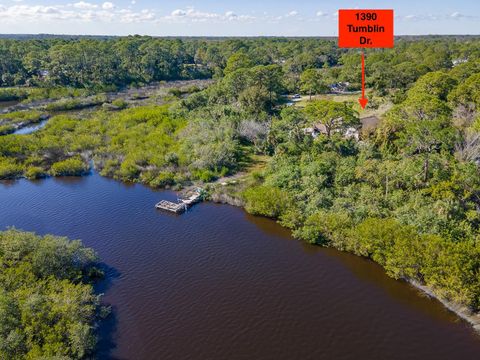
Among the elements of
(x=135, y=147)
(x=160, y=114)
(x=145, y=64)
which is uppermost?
(x=145, y=64)

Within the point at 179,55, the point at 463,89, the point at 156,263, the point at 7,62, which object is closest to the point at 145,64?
the point at 179,55

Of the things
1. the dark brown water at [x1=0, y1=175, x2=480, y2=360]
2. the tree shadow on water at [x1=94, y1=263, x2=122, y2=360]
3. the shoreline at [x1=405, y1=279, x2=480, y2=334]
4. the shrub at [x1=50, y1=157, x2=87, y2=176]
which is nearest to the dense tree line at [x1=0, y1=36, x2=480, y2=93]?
the shrub at [x1=50, y1=157, x2=87, y2=176]

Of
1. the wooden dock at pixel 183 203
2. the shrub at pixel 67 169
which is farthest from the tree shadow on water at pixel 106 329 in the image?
the shrub at pixel 67 169

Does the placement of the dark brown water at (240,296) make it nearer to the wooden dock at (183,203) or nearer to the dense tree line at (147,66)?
the wooden dock at (183,203)

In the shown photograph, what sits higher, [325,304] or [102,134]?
[102,134]

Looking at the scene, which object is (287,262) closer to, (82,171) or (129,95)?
(82,171)

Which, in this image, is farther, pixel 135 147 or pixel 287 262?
pixel 135 147
